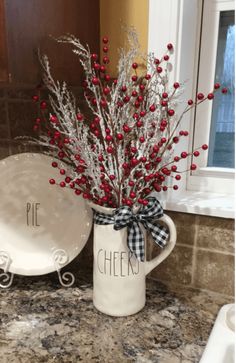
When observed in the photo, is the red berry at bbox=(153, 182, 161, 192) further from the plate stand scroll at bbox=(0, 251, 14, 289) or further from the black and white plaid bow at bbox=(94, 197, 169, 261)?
the plate stand scroll at bbox=(0, 251, 14, 289)

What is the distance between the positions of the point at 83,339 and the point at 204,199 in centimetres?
51

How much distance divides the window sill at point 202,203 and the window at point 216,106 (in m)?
0.05

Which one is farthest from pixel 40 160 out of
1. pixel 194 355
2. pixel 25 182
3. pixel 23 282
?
pixel 194 355

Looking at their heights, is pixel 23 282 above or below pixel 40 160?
below

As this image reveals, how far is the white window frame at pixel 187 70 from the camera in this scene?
0.96 m

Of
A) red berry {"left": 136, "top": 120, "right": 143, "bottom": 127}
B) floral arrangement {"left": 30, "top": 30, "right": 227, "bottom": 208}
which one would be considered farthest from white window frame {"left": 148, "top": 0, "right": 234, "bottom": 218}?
red berry {"left": 136, "top": 120, "right": 143, "bottom": 127}

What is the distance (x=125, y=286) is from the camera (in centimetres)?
91

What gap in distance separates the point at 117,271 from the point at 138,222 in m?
0.13

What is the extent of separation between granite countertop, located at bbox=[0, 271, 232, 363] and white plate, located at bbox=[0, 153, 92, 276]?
0.30ft

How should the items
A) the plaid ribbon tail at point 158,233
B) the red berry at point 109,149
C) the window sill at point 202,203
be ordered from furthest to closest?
the window sill at point 202,203, the plaid ribbon tail at point 158,233, the red berry at point 109,149

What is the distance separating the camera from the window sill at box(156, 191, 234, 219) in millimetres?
1008

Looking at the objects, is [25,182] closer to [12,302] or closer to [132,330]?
[12,302]

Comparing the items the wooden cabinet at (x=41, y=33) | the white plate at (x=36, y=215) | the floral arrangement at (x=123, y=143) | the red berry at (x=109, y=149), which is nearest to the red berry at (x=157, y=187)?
the floral arrangement at (x=123, y=143)

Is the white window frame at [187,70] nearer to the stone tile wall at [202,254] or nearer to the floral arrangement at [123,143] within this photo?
the stone tile wall at [202,254]
